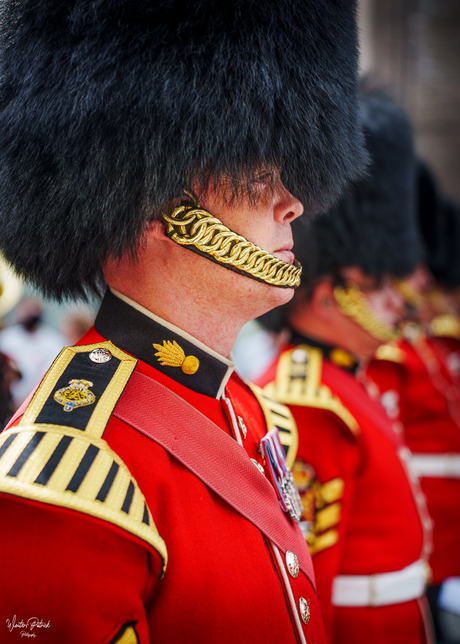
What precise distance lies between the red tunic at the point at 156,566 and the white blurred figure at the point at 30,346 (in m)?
3.72

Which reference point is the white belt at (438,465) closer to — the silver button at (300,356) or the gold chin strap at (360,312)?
the gold chin strap at (360,312)

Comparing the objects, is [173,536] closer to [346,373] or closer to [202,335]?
[202,335]

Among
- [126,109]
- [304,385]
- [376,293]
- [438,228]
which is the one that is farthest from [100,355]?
[438,228]

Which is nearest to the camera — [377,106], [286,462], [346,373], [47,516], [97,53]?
[47,516]

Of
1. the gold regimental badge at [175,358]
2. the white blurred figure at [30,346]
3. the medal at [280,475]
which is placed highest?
the gold regimental badge at [175,358]

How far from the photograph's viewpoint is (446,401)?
4.21 meters

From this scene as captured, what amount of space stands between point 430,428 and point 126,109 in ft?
11.2

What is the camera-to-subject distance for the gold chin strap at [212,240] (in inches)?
51.6

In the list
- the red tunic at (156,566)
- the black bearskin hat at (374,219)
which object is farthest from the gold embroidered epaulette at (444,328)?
the red tunic at (156,566)

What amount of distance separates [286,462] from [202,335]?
22.0 inches

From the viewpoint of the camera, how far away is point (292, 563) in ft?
4.41

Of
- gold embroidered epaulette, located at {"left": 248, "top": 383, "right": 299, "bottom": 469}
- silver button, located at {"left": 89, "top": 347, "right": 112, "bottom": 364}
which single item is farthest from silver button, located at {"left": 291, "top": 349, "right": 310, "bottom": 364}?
silver button, located at {"left": 89, "top": 347, "right": 112, "bottom": 364}

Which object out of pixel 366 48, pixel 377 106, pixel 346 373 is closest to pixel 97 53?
pixel 346 373

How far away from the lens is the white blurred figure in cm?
497
